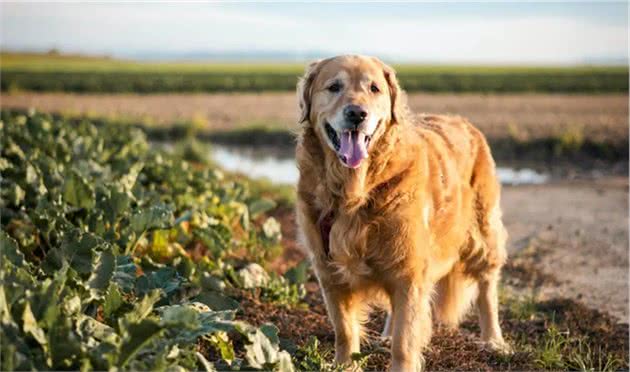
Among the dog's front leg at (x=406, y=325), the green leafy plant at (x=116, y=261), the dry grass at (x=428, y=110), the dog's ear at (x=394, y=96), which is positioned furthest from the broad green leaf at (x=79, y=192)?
the dry grass at (x=428, y=110)

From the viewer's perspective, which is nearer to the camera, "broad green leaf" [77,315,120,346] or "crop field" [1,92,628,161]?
"broad green leaf" [77,315,120,346]

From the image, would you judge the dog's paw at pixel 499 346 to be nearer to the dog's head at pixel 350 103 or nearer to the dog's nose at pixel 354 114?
the dog's head at pixel 350 103

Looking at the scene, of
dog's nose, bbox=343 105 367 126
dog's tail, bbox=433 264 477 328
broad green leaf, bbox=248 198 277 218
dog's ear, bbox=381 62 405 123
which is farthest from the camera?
broad green leaf, bbox=248 198 277 218

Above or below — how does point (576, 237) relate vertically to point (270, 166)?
above

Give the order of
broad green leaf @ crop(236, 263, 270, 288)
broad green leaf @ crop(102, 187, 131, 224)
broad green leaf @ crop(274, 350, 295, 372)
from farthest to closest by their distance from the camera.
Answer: broad green leaf @ crop(236, 263, 270, 288)
broad green leaf @ crop(102, 187, 131, 224)
broad green leaf @ crop(274, 350, 295, 372)

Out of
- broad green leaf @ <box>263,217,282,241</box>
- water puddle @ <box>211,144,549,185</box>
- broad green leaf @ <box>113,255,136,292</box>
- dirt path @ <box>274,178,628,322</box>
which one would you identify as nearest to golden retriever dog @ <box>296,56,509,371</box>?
broad green leaf @ <box>113,255,136,292</box>

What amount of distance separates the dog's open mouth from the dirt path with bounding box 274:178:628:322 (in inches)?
147

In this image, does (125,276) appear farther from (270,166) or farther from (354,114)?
(270,166)

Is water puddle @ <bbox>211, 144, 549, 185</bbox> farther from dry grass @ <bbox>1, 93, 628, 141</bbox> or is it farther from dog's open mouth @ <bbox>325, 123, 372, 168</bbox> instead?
dog's open mouth @ <bbox>325, 123, 372, 168</bbox>

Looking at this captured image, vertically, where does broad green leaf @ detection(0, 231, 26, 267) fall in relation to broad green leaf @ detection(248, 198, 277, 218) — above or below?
above

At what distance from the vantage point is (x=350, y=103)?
198 inches

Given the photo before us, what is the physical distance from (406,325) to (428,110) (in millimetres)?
29094

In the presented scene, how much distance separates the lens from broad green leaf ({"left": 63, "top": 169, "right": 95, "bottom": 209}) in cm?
705

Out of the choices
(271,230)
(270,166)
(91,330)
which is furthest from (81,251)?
(270,166)
